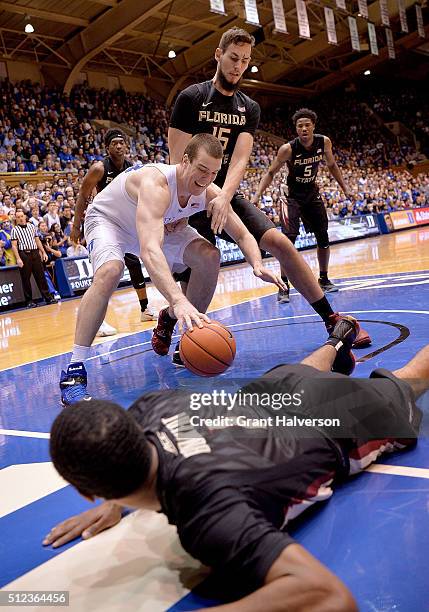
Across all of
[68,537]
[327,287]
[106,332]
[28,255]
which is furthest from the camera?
[28,255]

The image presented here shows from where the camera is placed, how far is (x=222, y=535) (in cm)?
149

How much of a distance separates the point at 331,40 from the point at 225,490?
22353 millimetres

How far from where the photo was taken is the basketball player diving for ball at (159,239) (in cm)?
357

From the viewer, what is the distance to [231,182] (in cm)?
472

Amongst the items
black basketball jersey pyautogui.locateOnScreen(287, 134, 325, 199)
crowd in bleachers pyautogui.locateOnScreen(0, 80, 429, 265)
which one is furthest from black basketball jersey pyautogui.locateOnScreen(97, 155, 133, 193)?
crowd in bleachers pyautogui.locateOnScreen(0, 80, 429, 265)

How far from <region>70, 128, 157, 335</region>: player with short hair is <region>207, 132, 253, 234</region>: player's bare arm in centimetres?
228

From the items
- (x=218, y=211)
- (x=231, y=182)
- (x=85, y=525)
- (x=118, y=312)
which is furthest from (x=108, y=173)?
(x=85, y=525)

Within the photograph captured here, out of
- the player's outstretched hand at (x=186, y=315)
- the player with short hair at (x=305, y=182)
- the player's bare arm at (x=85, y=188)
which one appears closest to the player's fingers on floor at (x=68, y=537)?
the player's outstretched hand at (x=186, y=315)

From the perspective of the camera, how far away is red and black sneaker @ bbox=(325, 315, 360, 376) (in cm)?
297

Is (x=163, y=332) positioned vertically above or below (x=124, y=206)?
below

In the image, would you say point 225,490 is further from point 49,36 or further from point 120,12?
point 49,36

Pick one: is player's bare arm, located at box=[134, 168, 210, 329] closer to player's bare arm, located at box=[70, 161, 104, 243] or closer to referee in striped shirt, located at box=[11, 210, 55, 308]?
player's bare arm, located at box=[70, 161, 104, 243]

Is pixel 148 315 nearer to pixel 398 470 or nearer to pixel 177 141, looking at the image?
pixel 177 141

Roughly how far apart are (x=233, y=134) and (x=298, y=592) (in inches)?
176
